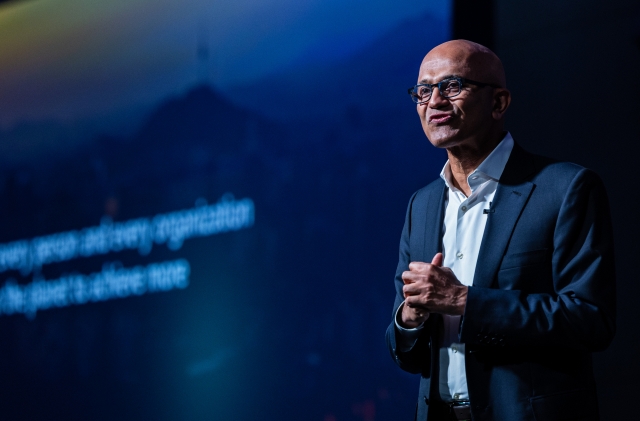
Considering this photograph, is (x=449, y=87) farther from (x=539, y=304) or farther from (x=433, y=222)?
(x=539, y=304)

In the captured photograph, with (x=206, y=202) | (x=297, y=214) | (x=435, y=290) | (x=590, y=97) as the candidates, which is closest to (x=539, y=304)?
(x=435, y=290)

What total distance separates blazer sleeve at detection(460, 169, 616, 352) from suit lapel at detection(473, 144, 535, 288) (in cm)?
8

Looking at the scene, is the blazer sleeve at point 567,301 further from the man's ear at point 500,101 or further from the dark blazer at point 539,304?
the man's ear at point 500,101

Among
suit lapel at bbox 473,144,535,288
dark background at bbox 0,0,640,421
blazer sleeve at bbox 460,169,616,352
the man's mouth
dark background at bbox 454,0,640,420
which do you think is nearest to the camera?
blazer sleeve at bbox 460,169,616,352

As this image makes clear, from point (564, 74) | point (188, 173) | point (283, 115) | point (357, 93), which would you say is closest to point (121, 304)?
point (188, 173)

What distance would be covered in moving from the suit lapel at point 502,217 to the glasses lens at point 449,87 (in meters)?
0.24

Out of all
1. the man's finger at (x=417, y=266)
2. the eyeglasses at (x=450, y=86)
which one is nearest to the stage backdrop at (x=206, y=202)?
the eyeglasses at (x=450, y=86)

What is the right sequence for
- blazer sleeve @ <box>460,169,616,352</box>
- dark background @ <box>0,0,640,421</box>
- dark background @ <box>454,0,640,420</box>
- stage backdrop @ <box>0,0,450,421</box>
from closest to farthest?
1. blazer sleeve @ <box>460,169,616,352</box>
2. dark background @ <box>454,0,640,420</box>
3. dark background @ <box>0,0,640,421</box>
4. stage backdrop @ <box>0,0,450,421</box>

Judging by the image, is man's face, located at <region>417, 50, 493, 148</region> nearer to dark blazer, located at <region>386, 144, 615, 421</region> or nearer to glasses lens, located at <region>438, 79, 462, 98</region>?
glasses lens, located at <region>438, 79, 462, 98</region>

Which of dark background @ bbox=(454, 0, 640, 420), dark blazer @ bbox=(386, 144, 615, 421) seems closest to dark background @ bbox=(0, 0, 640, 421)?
dark background @ bbox=(454, 0, 640, 420)

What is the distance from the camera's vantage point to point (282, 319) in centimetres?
354

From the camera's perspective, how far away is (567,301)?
1664 millimetres

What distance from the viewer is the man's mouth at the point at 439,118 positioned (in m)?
1.92

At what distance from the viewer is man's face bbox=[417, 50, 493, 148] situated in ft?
6.32
